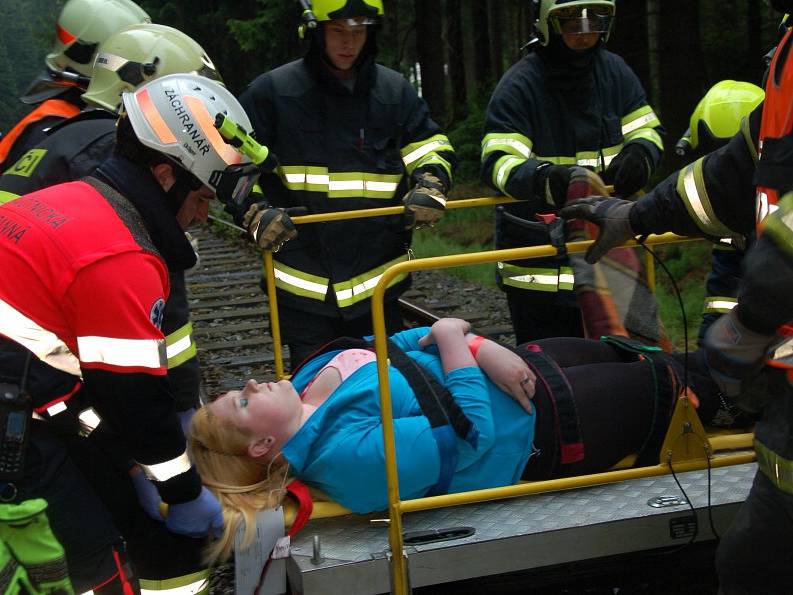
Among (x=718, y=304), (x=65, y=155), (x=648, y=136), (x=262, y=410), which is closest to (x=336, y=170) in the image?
(x=65, y=155)

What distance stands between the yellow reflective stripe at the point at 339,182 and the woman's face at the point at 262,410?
53.9 inches

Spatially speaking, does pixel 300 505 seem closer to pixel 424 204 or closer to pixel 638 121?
pixel 424 204

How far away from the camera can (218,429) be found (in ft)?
10.3

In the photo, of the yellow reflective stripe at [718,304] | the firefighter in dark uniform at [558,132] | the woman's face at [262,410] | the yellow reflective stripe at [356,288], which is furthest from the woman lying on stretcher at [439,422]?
the firefighter in dark uniform at [558,132]

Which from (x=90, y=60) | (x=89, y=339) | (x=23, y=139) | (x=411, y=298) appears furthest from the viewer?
(x=411, y=298)

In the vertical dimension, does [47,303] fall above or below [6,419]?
above

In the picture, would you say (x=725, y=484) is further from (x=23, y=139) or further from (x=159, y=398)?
(x=23, y=139)

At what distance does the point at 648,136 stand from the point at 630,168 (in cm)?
23

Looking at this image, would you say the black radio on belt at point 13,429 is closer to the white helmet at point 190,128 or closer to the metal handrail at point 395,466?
the white helmet at point 190,128

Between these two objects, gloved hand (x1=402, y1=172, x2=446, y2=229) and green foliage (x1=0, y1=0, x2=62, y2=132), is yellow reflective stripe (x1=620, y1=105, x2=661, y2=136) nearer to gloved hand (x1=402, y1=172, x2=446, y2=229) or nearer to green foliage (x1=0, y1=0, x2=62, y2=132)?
gloved hand (x1=402, y1=172, x2=446, y2=229)

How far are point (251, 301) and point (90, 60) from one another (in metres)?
5.02

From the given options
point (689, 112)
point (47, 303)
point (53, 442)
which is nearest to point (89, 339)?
point (47, 303)

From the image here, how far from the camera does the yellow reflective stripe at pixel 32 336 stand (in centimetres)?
229

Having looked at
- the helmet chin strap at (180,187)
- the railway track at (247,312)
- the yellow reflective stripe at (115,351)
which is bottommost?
the railway track at (247,312)
